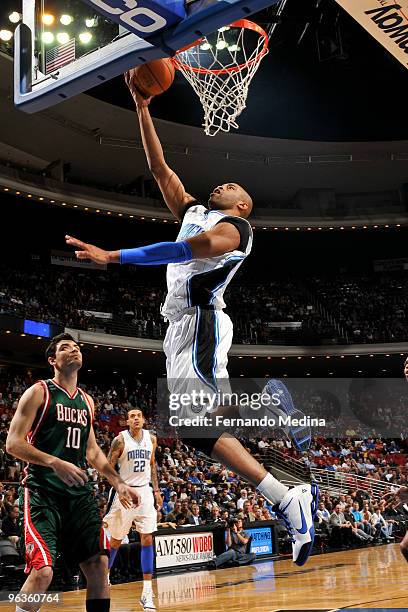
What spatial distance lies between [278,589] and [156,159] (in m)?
5.98

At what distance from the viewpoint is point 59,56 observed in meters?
4.29

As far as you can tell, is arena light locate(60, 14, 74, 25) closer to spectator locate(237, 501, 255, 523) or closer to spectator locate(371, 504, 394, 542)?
spectator locate(237, 501, 255, 523)

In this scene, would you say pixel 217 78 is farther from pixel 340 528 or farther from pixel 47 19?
pixel 340 528

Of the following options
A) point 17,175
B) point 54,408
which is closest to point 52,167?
point 17,175

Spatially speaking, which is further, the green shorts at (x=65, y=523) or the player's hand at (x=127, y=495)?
the player's hand at (x=127, y=495)

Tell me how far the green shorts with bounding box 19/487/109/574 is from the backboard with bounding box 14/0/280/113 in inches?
95.0

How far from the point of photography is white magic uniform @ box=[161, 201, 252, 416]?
3.75 metres

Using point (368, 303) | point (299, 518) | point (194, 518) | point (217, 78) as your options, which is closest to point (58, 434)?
point (299, 518)

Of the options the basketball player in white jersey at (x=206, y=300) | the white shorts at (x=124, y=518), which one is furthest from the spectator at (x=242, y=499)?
the basketball player in white jersey at (x=206, y=300)

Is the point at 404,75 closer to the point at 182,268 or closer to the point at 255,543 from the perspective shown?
the point at 255,543

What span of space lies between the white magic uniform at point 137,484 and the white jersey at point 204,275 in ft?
14.6

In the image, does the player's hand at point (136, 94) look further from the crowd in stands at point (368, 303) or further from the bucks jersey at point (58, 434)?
the crowd in stands at point (368, 303)

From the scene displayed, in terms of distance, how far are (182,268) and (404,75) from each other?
1981 cm

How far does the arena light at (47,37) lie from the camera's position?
173 inches
